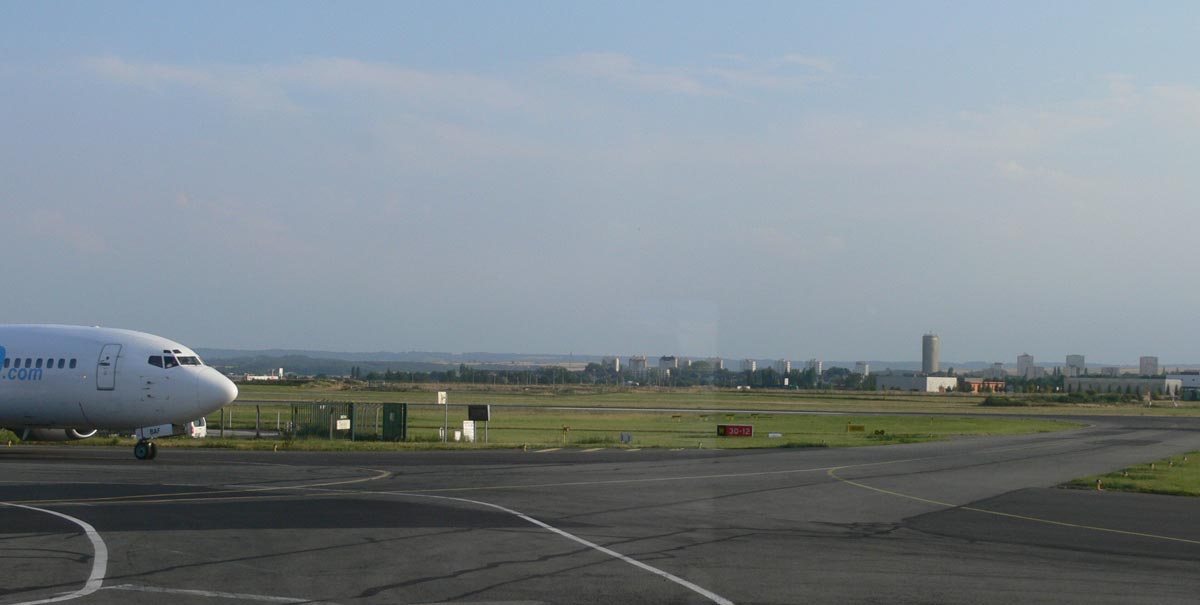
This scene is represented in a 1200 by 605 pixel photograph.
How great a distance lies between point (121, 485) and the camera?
85.8 feet

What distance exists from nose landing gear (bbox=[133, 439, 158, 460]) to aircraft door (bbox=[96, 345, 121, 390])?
1.97 metres

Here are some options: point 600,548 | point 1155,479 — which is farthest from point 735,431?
point 600,548

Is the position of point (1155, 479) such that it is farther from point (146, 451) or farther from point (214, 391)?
point (146, 451)

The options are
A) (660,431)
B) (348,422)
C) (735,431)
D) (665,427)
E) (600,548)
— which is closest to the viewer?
(600,548)

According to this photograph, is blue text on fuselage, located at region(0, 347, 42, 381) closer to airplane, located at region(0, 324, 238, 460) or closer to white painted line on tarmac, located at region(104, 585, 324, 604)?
airplane, located at region(0, 324, 238, 460)

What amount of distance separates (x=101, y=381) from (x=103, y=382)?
0.09 m

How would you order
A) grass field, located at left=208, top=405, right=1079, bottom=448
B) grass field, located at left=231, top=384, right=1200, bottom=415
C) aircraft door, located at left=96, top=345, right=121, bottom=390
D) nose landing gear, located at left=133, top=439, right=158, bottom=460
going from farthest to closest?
grass field, located at left=231, top=384, right=1200, bottom=415 < grass field, located at left=208, top=405, right=1079, bottom=448 < nose landing gear, located at left=133, top=439, right=158, bottom=460 < aircraft door, located at left=96, top=345, right=121, bottom=390

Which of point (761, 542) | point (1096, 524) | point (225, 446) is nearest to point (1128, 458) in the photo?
point (1096, 524)

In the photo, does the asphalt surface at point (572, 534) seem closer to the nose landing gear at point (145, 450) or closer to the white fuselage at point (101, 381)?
the nose landing gear at point (145, 450)

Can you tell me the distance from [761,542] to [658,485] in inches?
389

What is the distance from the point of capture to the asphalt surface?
1375 cm

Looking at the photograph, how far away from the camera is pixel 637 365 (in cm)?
3900

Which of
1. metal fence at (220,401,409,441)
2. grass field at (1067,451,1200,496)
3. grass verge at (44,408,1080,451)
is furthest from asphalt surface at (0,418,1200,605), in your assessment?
metal fence at (220,401,409,441)

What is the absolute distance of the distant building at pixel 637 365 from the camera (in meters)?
36.8
